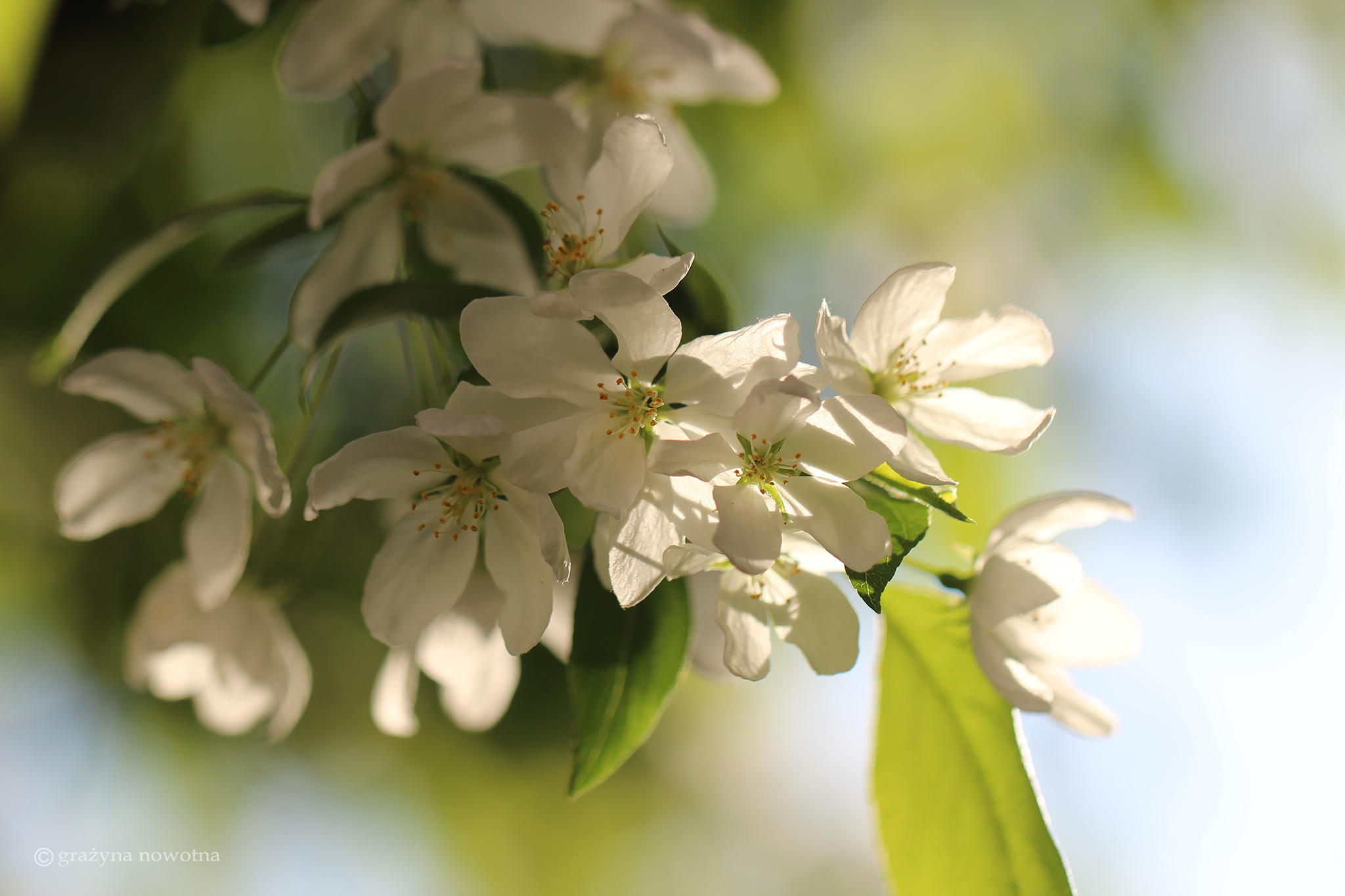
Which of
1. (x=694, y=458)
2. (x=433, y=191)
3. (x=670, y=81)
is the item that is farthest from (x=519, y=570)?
(x=670, y=81)

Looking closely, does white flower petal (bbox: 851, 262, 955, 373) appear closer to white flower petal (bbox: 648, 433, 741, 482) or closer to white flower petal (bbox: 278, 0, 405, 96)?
white flower petal (bbox: 648, 433, 741, 482)

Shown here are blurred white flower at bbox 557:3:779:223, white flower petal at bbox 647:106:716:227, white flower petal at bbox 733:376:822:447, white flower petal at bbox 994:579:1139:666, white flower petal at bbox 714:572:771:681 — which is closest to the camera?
white flower petal at bbox 733:376:822:447

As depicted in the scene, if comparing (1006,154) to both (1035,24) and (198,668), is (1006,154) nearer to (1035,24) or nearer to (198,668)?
(1035,24)

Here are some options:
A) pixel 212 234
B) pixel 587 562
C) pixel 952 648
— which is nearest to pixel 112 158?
pixel 212 234

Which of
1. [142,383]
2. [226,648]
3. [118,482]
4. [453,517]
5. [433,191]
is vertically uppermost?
[433,191]

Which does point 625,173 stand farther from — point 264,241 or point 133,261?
point 133,261

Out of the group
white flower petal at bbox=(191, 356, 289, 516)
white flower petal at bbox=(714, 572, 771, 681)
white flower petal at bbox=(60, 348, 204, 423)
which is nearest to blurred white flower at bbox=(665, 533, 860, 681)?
white flower petal at bbox=(714, 572, 771, 681)

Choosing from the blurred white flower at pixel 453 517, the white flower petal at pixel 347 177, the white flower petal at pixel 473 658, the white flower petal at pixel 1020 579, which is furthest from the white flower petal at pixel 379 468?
the white flower petal at pixel 1020 579
